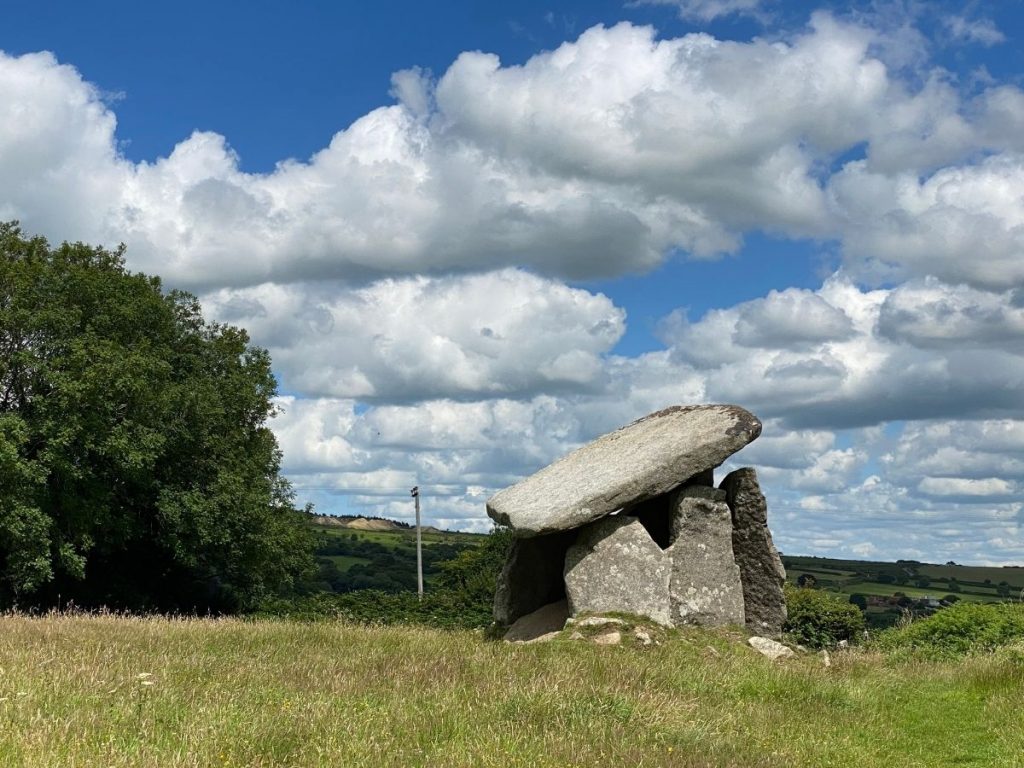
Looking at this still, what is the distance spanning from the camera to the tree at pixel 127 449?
28.5 meters

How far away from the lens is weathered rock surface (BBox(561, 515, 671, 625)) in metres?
17.2

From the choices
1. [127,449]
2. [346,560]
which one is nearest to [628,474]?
[127,449]

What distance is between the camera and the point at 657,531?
20094 millimetres

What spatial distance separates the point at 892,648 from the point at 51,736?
15089 mm

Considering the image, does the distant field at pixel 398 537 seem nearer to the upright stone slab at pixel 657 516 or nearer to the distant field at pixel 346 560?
the distant field at pixel 346 560

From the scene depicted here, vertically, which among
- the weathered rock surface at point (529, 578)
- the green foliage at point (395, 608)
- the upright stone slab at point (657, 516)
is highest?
the upright stone slab at point (657, 516)

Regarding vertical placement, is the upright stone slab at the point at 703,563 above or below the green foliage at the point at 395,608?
above

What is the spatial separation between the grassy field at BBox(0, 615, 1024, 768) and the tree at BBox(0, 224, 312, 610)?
1309cm

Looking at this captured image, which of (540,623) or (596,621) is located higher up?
(596,621)

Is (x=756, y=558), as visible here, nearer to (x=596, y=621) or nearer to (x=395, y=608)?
(x=596, y=621)

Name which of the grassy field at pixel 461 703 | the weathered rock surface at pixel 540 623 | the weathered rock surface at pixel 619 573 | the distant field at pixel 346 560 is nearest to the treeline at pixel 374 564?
the distant field at pixel 346 560

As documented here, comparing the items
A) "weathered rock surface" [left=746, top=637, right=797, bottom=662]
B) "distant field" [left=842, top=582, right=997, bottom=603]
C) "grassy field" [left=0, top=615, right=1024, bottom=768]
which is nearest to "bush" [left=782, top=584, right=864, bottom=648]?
"weathered rock surface" [left=746, top=637, right=797, bottom=662]

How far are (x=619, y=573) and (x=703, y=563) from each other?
1623mm

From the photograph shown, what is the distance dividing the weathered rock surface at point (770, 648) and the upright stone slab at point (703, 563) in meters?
0.83
